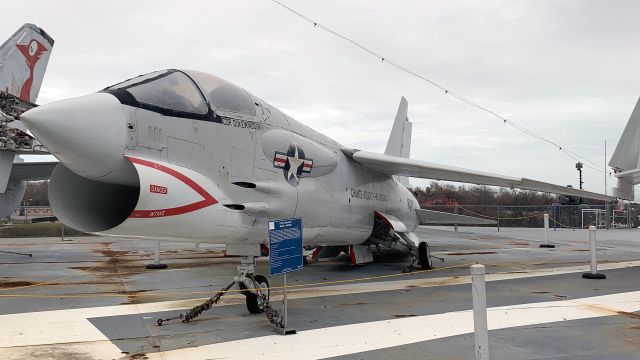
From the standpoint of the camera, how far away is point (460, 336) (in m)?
5.24

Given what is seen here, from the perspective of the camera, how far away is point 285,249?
5777 mm

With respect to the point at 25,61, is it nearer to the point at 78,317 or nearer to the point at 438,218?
the point at 78,317

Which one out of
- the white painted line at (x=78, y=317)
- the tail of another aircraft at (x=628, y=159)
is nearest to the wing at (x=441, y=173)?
the tail of another aircraft at (x=628, y=159)

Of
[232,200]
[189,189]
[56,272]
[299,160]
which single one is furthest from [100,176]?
[56,272]

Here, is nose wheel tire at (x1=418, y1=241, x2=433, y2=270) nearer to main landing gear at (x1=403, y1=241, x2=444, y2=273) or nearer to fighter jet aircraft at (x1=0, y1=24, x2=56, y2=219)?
main landing gear at (x1=403, y1=241, x2=444, y2=273)

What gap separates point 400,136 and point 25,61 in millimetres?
11218

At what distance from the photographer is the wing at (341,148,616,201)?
972 centimetres

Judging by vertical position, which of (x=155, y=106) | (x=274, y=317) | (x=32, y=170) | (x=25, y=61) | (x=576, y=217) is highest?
(x=25, y=61)

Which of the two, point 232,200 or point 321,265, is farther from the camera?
point 321,265

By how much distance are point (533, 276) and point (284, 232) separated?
6.62 meters

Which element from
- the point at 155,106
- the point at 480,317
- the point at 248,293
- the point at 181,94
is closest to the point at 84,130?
the point at 155,106

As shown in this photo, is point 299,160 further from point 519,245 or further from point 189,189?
point 519,245

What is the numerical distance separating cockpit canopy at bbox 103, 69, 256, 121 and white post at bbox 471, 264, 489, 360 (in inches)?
144

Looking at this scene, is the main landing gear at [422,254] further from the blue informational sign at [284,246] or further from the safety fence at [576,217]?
the safety fence at [576,217]
